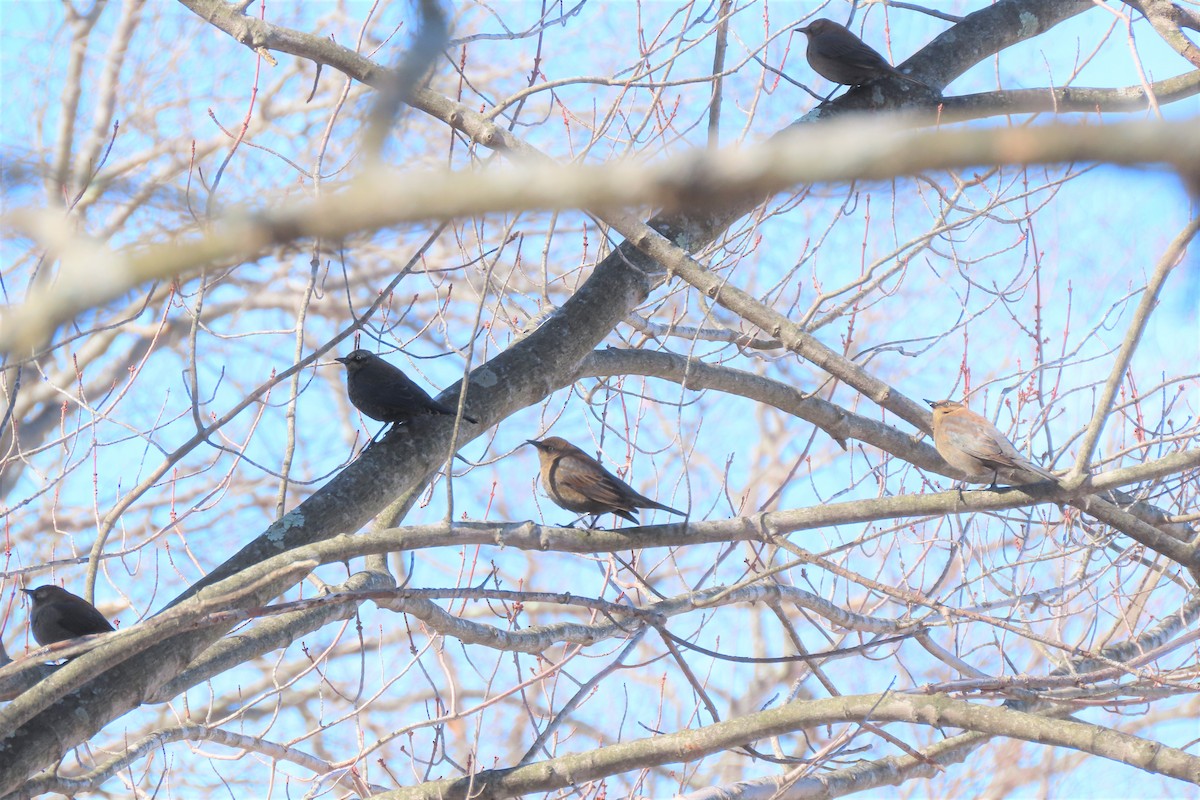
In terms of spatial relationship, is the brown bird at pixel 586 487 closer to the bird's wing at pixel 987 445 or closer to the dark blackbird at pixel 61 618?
the bird's wing at pixel 987 445

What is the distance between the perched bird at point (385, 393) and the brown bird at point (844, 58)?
90.3 inches

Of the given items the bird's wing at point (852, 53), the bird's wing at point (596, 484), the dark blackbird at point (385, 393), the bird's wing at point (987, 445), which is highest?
the bird's wing at point (852, 53)

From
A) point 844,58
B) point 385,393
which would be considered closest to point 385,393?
point 385,393

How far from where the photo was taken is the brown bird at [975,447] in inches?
159

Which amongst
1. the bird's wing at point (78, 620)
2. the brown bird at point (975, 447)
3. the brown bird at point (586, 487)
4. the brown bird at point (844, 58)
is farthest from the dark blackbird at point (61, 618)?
the brown bird at point (844, 58)

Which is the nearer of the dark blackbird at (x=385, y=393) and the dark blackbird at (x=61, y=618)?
the dark blackbird at (x=385, y=393)

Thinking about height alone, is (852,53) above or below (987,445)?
above

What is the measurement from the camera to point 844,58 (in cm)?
492

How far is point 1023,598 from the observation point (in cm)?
454

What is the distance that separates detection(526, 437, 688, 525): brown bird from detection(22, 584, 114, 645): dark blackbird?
1.88 m

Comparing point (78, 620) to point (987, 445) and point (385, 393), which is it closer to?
point (385, 393)

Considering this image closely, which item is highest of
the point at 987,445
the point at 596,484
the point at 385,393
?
the point at 385,393

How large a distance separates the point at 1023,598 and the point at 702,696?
1.56 meters

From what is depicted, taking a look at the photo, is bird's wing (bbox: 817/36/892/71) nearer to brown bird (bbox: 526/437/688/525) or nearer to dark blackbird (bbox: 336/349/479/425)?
brown bird (bbox: 526/437/688/525)
